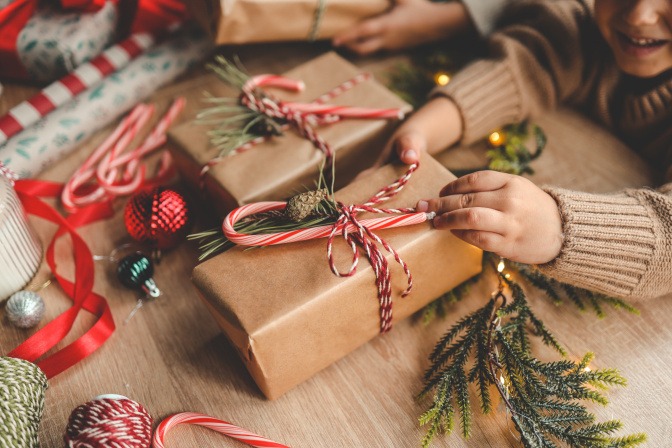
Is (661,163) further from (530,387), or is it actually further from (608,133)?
(530,387)

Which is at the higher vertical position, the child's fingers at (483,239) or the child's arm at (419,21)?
the child's arm at (419,21)

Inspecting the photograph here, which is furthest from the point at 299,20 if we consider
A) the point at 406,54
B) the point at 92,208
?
the point at 92,208

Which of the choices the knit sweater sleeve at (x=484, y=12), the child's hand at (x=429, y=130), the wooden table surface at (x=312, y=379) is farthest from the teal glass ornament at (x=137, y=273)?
the knit sweater sleeve at (x=484, y=12)

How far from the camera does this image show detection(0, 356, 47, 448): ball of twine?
2.08 feet

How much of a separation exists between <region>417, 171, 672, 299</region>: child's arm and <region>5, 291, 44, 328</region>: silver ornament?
603 mm

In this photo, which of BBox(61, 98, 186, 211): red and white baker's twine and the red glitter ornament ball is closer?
the red glitter ornament ball

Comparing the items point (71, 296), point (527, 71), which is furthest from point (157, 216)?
point (527, 71)

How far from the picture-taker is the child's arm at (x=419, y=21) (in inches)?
47.1

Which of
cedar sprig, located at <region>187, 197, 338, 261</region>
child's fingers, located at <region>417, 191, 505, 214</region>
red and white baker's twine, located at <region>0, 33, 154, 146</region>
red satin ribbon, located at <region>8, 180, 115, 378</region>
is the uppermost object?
red and white baker's twine, located at <region>0, 33, 154, 146</region>

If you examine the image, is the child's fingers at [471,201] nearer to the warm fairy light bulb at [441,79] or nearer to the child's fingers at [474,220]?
the child's fingers at [474,220]

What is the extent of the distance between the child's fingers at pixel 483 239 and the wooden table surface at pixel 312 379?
0.55ft

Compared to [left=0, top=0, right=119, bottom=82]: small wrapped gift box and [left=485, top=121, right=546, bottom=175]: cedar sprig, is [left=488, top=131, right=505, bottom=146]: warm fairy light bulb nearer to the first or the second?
[left=485, top=121, right=546, bottom=175]: cedar sprig

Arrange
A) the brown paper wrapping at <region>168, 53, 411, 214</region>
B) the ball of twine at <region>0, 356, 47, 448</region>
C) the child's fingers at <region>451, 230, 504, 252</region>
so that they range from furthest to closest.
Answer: the brown paper wrapping at <region>168, 53, 411, 214</region>, the child's fingers at <region>451, 230, 504, 252</region>, the ball of twine at <region>0, 356, 47, 448</region>

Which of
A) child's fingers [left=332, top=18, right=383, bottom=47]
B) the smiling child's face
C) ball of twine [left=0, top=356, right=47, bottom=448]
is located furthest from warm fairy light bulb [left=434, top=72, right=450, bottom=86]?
ball of twine [left=0, top=356, right=47, bottom=448]
